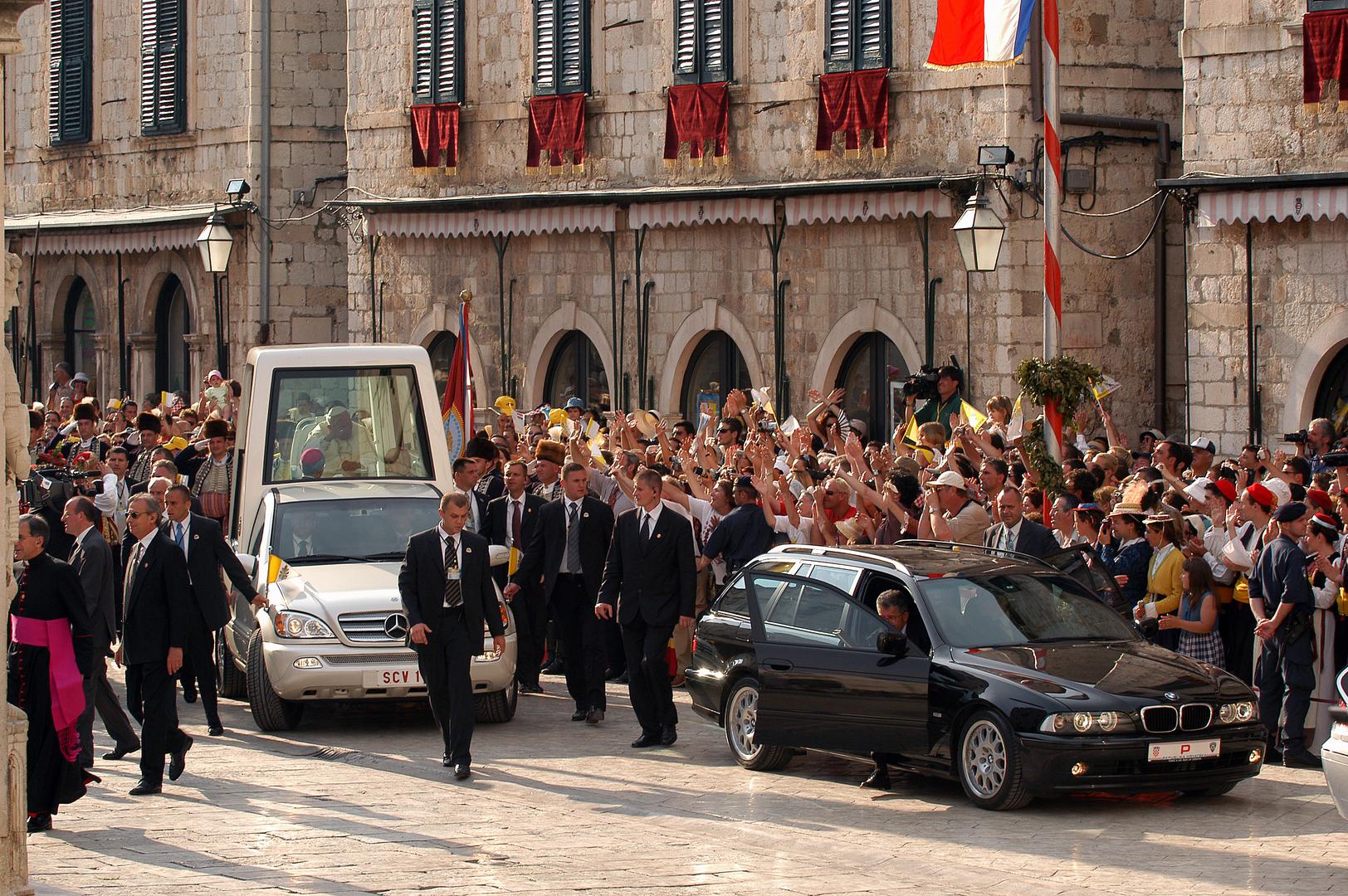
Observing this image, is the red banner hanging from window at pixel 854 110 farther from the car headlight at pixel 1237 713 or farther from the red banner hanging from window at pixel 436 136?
the car headlight at pixel 1237 713

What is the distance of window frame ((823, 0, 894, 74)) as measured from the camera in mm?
23984

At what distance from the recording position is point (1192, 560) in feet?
43.8

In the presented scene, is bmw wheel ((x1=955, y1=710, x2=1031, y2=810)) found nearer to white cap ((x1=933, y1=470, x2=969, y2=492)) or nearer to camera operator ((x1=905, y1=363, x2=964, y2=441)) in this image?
white cap ((x1=933, y1=470, x2=969, y2=492))

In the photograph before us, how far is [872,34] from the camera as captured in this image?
24094mm

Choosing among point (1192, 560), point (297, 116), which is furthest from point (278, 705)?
point (297, 116)

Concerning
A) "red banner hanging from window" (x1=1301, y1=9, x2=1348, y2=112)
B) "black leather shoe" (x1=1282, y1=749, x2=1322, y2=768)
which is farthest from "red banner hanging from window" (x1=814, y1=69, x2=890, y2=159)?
"black leather shoe" (x1=1282, y1=749, x2=1322, y2=768)

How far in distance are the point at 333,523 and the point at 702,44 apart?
39.7 ft

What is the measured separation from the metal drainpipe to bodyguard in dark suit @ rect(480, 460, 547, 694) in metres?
17.4

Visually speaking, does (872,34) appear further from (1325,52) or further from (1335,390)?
(1335,390)

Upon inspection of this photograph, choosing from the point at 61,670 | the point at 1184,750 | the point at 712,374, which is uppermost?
the point at 712,374

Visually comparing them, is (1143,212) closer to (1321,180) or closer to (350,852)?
(1321,180)

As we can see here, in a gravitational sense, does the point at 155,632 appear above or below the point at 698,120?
below

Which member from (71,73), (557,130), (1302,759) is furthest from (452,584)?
(71,73)

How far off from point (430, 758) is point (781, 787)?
2478 mm
